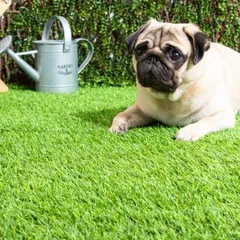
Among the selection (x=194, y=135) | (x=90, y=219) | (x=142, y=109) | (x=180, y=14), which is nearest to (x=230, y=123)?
(x=194, y=135)

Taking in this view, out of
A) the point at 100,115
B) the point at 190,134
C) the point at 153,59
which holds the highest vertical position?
the point at 153,59

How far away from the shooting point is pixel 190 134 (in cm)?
194

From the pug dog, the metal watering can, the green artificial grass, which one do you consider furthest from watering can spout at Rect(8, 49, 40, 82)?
the pug dog

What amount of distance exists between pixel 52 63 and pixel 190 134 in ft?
5.65

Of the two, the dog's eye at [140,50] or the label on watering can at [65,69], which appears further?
the label on watering can at [65,69]

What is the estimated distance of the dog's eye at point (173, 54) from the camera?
197 centimetres

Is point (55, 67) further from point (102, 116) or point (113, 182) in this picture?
point (113, 182)

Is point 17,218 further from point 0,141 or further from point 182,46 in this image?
point 182,46

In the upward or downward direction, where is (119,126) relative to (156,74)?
downward

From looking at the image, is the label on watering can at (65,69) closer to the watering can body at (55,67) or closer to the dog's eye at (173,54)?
the watering can body at (55,67)

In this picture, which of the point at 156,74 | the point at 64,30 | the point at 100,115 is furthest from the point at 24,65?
the point at 156,74

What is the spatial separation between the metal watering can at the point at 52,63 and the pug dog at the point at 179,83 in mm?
1245

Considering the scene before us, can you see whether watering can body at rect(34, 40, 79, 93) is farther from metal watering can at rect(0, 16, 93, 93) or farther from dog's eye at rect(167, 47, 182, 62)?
dog's eye at rect(167, 47, 182, 62)

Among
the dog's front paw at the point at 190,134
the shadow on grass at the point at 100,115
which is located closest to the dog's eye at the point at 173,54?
the dog's front paw at the point at 190,134
